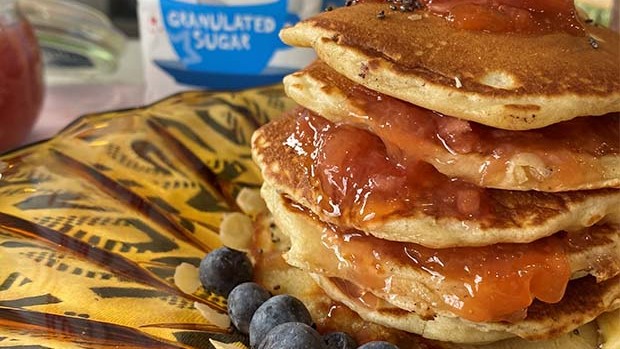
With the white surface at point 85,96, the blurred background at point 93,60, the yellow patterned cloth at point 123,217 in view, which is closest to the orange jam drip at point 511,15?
the yellow patterned cloth at point 123,217

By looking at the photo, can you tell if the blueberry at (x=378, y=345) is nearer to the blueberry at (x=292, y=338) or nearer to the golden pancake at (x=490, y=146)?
the blueberry at (x=292, y=338)

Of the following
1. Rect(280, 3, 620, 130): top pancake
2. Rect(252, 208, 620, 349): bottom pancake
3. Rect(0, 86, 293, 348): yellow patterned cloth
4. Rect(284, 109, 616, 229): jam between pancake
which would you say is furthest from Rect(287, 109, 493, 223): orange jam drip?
Rect(0, 86, 293, 348): yellow patterned cloth

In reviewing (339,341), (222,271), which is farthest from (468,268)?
(222,271)

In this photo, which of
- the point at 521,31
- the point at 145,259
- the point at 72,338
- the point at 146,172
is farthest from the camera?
the point at 146,172

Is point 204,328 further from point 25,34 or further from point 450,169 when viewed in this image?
point 25,34

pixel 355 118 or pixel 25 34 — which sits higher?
pixel 355 118

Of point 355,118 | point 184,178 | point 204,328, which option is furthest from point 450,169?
point 184,178
